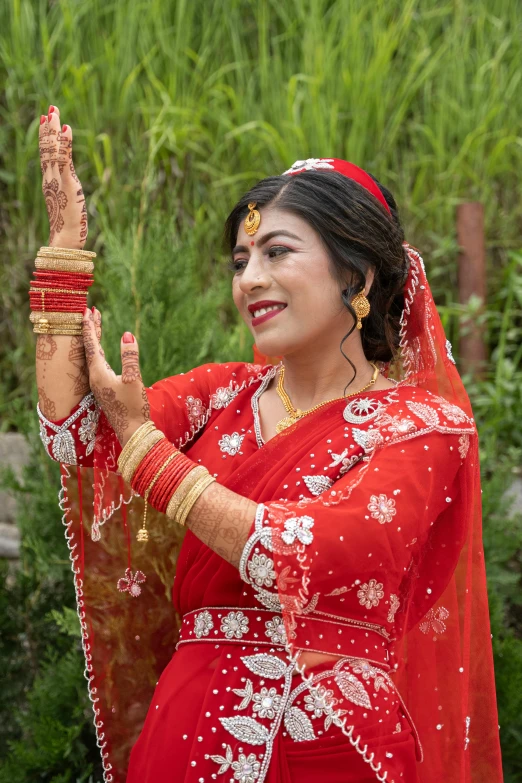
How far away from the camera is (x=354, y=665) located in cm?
170

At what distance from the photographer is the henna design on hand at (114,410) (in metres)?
1.70

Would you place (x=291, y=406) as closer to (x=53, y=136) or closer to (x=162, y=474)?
(x=162, y=474)

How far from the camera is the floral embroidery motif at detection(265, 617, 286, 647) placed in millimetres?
1700

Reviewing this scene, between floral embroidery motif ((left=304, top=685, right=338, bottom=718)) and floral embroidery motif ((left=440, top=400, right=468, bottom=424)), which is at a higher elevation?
floral embroidery motif ((left=440, top=400, right=468, bottom=424))

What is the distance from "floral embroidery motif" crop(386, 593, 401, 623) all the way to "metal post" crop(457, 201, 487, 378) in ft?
9.00

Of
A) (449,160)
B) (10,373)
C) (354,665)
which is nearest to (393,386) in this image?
(354,665)

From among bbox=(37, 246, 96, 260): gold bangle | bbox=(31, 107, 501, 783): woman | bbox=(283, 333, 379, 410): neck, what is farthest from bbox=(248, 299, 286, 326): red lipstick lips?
bbox=(37, 246, 96, 260): gold bangle

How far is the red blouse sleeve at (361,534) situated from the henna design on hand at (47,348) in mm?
542

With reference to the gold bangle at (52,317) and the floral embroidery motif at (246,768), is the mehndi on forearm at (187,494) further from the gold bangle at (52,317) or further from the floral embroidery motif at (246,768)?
the floral embroidery motif at (246,768)

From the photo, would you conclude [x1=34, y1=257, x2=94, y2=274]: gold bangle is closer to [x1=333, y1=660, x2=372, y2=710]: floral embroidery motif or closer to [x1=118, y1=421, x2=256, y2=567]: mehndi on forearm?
[x1=118, y1=421, x2=256, y2=567]: mehndi on forearm

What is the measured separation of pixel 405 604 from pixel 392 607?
8 centimetres

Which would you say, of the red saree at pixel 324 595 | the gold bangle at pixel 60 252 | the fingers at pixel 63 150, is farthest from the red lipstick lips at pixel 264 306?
the fingers at pixel 63 150

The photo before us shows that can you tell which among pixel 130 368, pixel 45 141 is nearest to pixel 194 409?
pixel 130 368

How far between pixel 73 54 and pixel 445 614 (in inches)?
139
